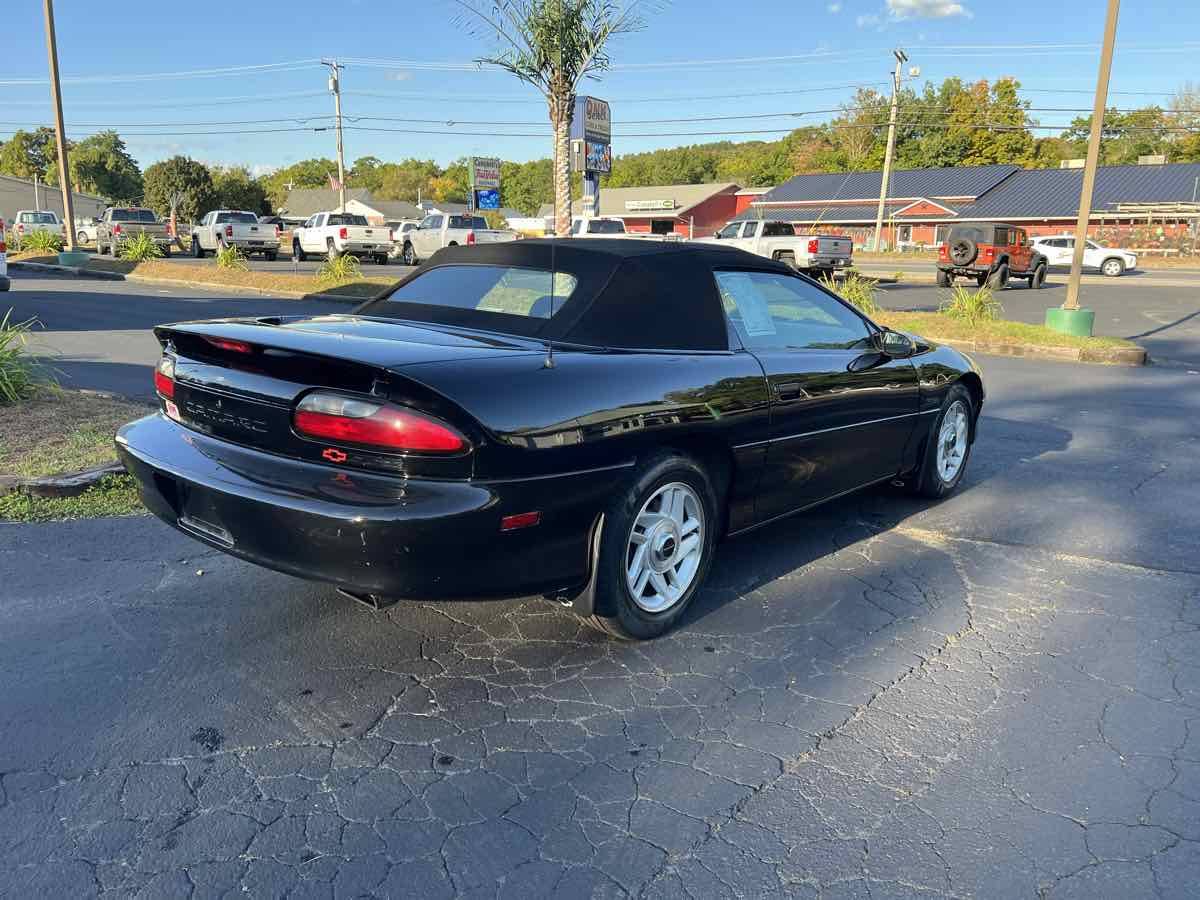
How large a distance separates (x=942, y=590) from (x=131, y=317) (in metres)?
14.6

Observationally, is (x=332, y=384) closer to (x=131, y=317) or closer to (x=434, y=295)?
(x=434, y=295)

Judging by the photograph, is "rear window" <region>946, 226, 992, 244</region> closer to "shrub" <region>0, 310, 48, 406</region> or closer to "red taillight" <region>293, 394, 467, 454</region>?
"shrub" <region>0, 310, 48, 406</region>

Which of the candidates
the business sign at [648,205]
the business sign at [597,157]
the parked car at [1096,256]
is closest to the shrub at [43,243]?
the business sign at [597,157]

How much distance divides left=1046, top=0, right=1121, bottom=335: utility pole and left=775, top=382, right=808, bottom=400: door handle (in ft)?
37.5

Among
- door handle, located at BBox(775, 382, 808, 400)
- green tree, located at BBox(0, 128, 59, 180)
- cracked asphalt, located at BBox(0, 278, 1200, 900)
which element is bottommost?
cracked asphalt, located at BBox(0, 278, 1200, 900)

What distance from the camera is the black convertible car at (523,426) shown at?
9.61 feet

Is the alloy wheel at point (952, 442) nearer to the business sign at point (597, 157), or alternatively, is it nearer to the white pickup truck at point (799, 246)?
the business sign at point (597, 157)

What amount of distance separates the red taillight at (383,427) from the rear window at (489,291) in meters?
1.02

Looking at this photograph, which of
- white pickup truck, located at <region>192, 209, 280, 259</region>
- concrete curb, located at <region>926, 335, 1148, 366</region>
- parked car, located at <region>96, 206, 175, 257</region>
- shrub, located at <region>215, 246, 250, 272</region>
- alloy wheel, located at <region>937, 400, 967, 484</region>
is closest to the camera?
alloy wheel, located at <region>937, 400, 967, 484</region>

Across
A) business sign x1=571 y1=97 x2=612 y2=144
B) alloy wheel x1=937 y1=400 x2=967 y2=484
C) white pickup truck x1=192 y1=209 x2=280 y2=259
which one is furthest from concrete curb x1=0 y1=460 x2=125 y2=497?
white pickup truck x1=192 y1=209 x2=280 y2=259

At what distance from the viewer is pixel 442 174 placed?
462 feet

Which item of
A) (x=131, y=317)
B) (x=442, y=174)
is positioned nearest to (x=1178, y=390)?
(x=131, y=317)

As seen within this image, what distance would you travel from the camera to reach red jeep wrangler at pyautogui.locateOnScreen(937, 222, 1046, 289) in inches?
1094

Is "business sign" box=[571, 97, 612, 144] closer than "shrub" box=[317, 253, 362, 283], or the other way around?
"business sign" box=[571, 97, 612, 144]
